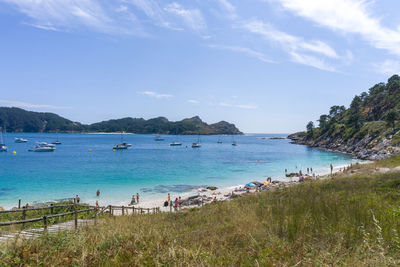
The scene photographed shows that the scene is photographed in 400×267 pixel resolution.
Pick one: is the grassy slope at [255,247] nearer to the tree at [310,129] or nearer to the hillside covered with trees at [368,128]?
the hillside covered with trees at [368,128]

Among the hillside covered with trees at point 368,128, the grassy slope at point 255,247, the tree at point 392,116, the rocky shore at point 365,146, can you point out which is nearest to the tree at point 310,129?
the hillside covered with trees at point 368,128

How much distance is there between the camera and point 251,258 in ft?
12.8

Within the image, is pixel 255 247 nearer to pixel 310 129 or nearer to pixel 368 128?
pixel 368 128

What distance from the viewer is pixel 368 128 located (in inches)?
3054

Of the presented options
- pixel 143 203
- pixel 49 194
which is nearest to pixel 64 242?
pixel 143 203

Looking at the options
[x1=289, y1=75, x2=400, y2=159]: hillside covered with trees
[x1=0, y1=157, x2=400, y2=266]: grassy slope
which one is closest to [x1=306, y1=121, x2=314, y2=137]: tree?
[x1=289, y1=75, x2=400, y2=159]: hillside covered with trees

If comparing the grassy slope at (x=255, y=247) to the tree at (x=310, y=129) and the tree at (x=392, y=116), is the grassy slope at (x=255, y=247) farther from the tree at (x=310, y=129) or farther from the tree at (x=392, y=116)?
the tree at (x=310, y=129)

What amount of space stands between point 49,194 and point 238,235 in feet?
110

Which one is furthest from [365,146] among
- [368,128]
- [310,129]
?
[310,129]

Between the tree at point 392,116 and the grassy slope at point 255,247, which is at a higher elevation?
the tree at point 392,116

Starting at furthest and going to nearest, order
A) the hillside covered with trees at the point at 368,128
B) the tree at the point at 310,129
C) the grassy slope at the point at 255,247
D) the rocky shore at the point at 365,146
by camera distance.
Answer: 1. the tree at the point at 310,129
2. the hillside covered with trees at the point at 368,128
3. the rocky shore at the point at 365,146
4. the grassy slope at the point at 255,247

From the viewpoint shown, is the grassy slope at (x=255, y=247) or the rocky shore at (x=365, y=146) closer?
the grassy slope at (x=255, y=247)

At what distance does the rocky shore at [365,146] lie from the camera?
5297 centimetres

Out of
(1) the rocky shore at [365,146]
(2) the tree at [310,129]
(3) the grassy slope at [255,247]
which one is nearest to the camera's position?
(3) the grassy slope at [255,247]
